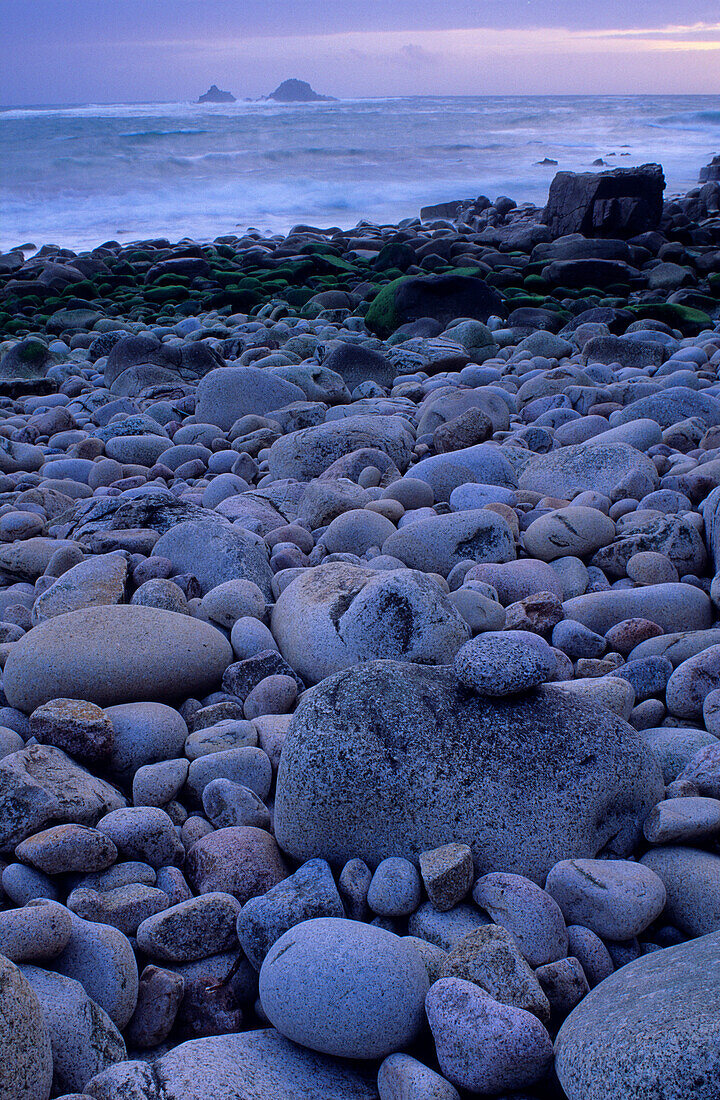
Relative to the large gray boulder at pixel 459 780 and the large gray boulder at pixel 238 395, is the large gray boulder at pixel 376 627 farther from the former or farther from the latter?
the large gray boulder at pixel 238 395

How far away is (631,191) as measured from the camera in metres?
13.4

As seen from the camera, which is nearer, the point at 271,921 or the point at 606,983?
the point at 606,983

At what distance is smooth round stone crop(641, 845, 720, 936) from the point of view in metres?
1.63

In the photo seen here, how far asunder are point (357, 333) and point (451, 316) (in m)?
1.02

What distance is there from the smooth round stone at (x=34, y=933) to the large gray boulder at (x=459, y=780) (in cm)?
51

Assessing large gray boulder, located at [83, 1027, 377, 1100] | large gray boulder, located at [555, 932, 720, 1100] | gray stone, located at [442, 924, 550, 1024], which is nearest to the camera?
large gray boulder, located at [555, 932, 720, 1100]

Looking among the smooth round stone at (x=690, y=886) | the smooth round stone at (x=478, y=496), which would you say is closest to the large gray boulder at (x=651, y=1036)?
the smooth round stone at (x=690, y=886)

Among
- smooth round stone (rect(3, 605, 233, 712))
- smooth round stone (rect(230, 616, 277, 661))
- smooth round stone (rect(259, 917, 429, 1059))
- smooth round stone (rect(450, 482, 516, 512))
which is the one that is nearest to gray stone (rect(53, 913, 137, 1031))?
smooth round stone (rect(259, 917, 429, 1059))

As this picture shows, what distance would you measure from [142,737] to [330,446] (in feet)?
9.21

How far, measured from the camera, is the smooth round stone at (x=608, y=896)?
1.59 m

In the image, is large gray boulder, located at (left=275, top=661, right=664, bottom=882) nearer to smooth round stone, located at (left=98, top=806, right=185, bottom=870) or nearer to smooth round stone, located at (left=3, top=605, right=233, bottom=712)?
smooth round stone, located at (left=98, top=806, right=185, bottom=870)

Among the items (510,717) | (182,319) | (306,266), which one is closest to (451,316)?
(182,319)

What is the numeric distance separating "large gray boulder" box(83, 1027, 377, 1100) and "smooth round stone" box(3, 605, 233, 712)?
1.14 m

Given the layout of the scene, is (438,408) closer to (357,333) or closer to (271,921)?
(357,333)
